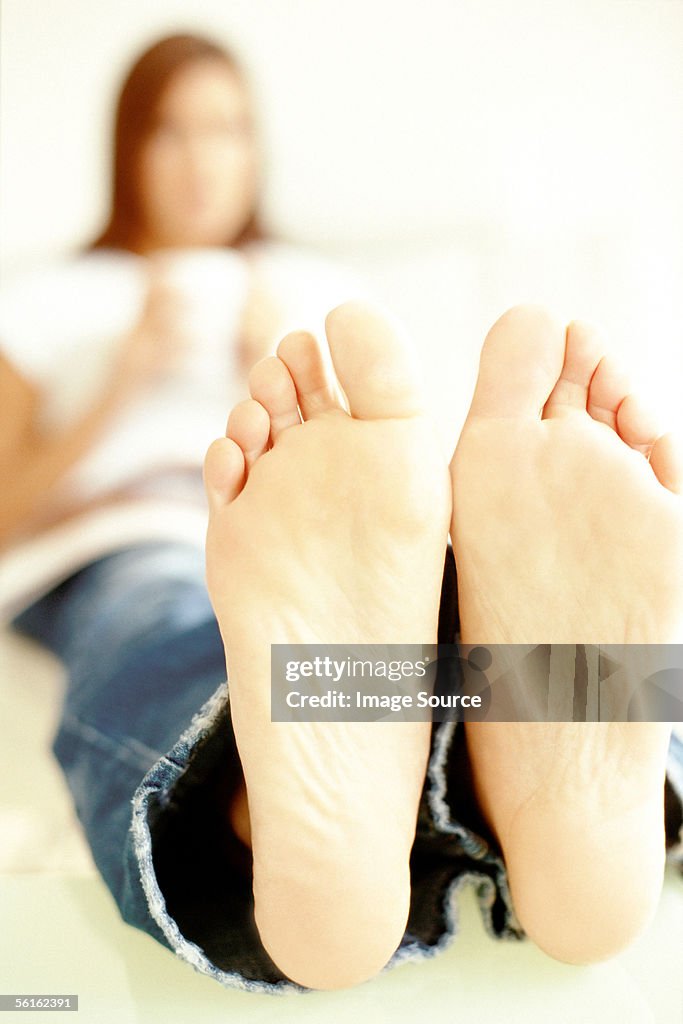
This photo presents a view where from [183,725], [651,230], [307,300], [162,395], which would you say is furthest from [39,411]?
[651,230]

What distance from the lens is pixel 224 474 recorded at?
516 millimetres

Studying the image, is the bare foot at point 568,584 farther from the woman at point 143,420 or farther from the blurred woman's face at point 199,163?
the blurred woman's face at point 199,163

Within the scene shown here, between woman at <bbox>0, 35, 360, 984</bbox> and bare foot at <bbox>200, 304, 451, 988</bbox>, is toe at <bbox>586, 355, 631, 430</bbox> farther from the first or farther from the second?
woman at <bbox>0, 35, 360, 984</bbox>

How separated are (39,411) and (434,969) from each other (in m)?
0.71

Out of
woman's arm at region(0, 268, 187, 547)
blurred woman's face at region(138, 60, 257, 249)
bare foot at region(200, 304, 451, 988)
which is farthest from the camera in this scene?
blurred woman's face at region(138, 60, 257, 249)

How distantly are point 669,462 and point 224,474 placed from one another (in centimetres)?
27

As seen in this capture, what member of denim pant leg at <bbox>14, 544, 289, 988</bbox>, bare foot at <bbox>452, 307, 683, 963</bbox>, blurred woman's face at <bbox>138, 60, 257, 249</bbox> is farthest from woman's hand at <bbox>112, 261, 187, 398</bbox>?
bare foot at <bbox>452, 307, 683, 963</bbox>

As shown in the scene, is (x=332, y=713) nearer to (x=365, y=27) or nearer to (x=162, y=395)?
(x=162, y=395)

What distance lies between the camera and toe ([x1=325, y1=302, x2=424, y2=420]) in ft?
1.66

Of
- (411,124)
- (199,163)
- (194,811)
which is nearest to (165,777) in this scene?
(194,811)

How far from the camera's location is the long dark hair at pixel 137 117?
105 cm

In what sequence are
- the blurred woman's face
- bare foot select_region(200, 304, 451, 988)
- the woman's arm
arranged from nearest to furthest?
bare foot select_region(200, 304, 451, 988) → the woman's arm → the blurred woman's face

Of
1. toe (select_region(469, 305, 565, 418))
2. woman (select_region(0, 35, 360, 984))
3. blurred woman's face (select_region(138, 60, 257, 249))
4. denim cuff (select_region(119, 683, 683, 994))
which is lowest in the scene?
denim cuff (select_region(119, 683, 683, 994))

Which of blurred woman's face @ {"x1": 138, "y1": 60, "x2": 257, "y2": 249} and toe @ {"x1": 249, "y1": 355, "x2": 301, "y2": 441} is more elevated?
blurred woman's face @ {"x1": 138, "y1": 60, "x2": 257, "y2": 249}
